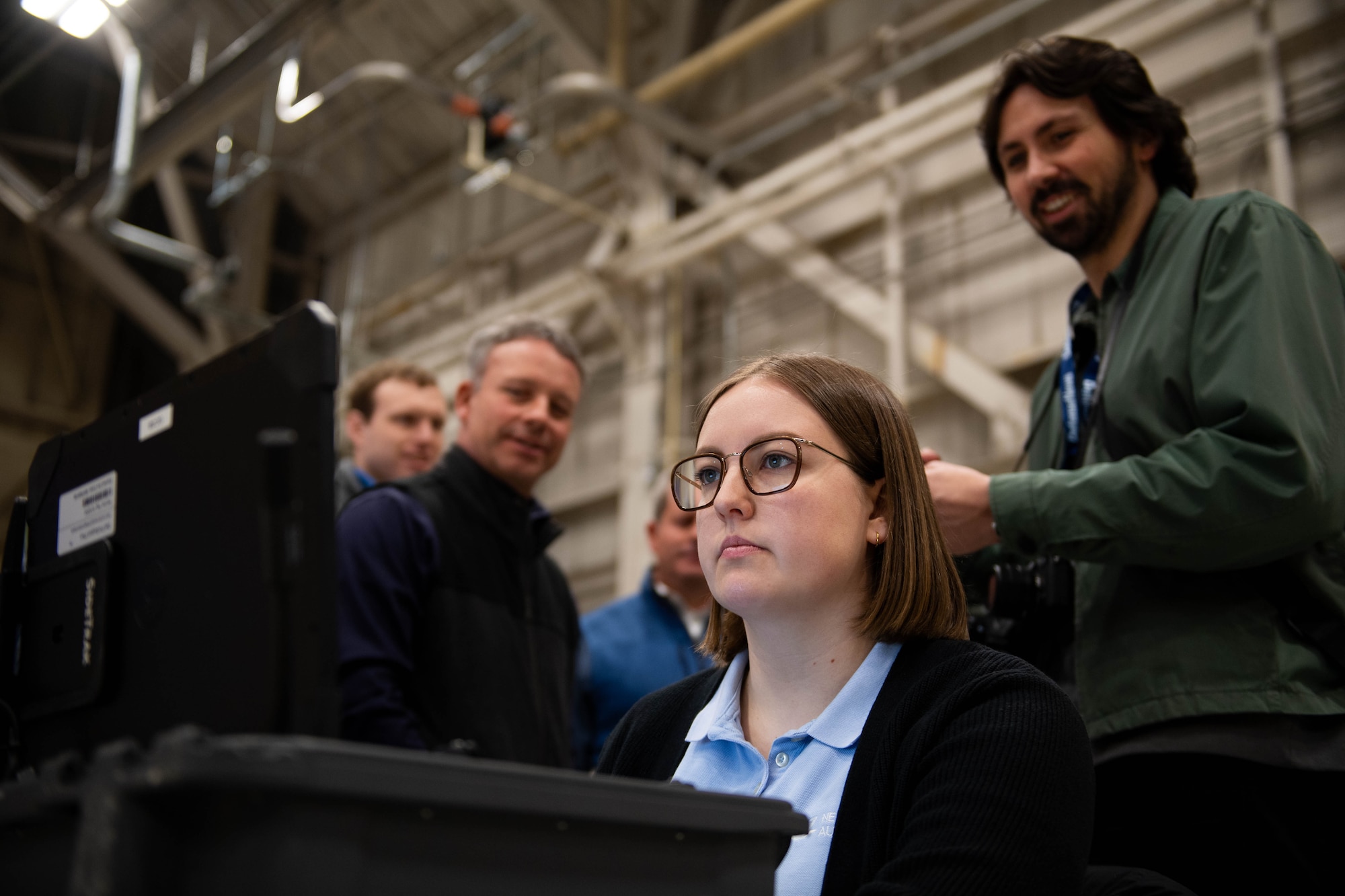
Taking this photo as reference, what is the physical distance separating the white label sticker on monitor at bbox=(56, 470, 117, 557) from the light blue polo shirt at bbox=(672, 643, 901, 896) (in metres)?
0.61

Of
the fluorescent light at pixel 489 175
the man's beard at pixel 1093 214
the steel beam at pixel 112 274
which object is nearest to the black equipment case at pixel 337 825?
the man's beard at pixel 1093 214

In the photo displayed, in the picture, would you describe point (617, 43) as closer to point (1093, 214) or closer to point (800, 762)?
point (1093, 214)

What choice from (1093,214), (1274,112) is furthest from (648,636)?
(1274,112)

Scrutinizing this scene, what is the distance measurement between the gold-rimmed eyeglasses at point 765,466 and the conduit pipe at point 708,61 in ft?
15.2

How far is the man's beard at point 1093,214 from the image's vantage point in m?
1.88

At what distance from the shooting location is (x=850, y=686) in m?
1.29

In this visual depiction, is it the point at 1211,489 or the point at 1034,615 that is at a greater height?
→ the point at 1211,489

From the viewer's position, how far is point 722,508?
137 cm

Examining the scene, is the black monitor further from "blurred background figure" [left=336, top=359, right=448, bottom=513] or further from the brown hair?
the brown hair

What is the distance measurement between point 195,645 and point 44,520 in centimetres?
37

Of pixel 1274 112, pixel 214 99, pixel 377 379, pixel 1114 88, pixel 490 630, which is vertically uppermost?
pixel 214 99

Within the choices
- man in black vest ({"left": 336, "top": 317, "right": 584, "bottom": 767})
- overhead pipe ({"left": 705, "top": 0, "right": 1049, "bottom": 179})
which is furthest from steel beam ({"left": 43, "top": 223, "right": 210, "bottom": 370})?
man in black vest ({"left": 336, "top": 317, "right": 584, "bottom": 767})

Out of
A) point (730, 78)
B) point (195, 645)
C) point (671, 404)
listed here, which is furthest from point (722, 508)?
point (730, 78)

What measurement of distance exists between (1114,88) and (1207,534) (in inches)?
31.6
